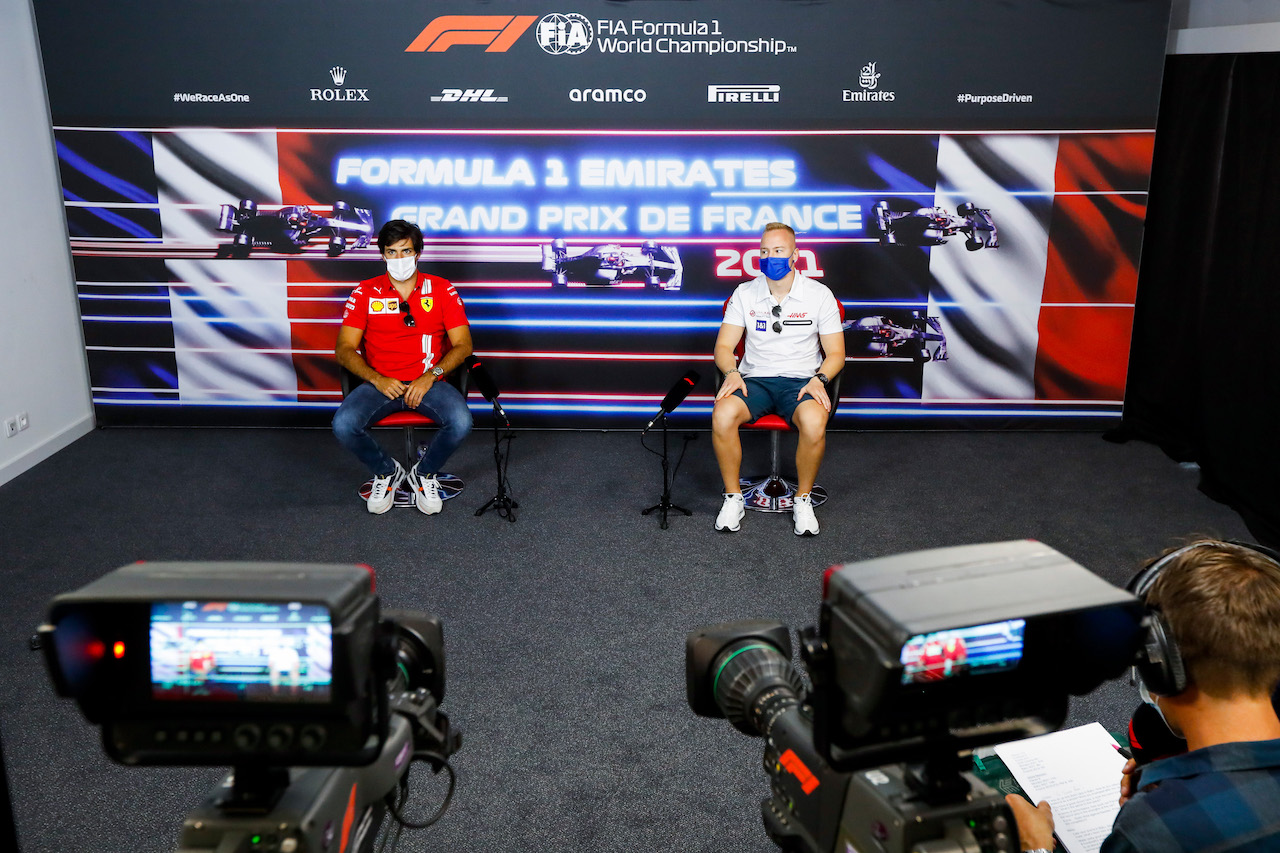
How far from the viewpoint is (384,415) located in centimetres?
438

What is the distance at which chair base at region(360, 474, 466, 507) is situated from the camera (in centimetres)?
457

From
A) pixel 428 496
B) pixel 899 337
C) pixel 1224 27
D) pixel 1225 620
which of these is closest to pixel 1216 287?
pixel 1224 27

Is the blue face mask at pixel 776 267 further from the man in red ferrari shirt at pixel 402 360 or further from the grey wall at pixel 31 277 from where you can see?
the grey wall at pixel 31 277

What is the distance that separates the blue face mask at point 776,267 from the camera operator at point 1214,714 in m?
3.08

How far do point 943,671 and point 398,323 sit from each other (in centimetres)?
393

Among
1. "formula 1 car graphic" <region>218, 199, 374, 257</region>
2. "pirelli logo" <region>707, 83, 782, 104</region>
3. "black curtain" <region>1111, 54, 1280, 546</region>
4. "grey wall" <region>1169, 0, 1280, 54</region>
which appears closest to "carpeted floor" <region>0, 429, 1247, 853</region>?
"black curtain" <region>1111, 54, 1280, 546</region>

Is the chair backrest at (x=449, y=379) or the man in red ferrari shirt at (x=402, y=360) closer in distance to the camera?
the man in red ferrari shirt at (x=402, y=360)

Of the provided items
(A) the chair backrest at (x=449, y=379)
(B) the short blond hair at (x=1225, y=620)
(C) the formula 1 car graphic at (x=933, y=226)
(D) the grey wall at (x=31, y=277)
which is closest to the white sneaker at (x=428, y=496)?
(A) the chair backrest at (x=449, y=379)

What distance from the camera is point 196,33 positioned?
5059 mm

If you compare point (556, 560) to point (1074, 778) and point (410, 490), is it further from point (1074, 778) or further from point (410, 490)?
point (1074, 778)

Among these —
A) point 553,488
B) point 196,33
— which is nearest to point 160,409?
point 196,33

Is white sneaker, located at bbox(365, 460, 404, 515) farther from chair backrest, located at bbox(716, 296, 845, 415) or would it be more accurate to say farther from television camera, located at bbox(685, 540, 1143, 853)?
television camera, located at bbox(685, 540, 1143, 853)

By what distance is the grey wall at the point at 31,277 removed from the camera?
4.79 meters

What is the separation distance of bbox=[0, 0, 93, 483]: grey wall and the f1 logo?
1.80 metres
